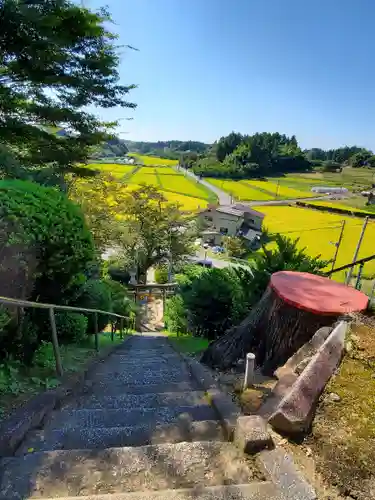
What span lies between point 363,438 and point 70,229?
338 cm

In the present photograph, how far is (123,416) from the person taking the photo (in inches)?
112

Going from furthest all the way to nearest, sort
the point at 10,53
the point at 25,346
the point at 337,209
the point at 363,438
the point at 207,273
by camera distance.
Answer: the point at 337,209 < the point at 207,273 < the point at 10,53 < the point at 25,346 < the point at 363,438

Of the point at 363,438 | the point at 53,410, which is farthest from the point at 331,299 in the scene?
the point at 53,410

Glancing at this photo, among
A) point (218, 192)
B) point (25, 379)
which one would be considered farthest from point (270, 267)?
point (218, 192)

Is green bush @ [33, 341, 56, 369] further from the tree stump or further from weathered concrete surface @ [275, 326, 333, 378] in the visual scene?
weathered concrete surface @ [275, 326, 333, 378]

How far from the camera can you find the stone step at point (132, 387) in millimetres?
3766

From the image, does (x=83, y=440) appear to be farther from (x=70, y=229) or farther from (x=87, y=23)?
(x=87, y=23)

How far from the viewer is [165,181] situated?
71.6 meters

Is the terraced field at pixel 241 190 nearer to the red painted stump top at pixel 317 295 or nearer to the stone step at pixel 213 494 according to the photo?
the red painted stump top at pixel 317 295

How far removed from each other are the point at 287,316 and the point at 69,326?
3040 millimetres

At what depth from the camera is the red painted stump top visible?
3715mm

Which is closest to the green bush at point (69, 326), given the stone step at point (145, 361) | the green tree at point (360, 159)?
the stone step at point (145, 361)

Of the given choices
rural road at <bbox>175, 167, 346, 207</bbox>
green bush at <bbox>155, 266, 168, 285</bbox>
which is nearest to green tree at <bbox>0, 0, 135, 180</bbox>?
green bush at <bbox>155, 266, 168, 285</bbox>

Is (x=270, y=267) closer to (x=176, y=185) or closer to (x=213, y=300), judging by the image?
(x=213, y=300)
